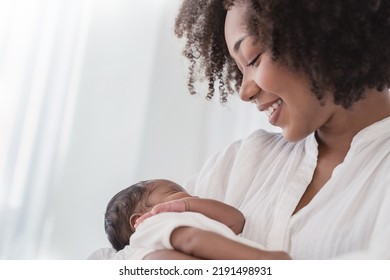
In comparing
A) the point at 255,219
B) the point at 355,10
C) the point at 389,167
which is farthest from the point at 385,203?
the point at 355,10

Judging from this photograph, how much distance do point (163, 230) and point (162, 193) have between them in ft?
0.86

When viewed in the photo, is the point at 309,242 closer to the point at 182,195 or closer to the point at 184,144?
the point at 182,195

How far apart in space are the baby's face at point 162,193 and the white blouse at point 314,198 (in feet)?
0.37

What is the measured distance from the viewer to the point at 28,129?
2145mm

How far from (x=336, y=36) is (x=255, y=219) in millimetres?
417

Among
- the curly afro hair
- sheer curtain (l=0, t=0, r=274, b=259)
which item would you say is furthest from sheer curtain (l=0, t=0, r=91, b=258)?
the curly afro hair

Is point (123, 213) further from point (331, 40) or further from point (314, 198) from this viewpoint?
point (331, 40)

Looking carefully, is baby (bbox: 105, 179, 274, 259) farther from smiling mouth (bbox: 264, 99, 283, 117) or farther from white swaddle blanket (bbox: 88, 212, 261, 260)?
smiling mouth (bbox: 264, 99, 283, 117)

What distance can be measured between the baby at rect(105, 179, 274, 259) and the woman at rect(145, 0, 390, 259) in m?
0.04

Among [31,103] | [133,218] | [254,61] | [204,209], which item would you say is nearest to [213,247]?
[204,209]

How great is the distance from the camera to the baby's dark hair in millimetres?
1220

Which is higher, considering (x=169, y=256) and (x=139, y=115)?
(x=139, y=115)

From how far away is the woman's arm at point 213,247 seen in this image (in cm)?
88

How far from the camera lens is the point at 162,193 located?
1.23m
